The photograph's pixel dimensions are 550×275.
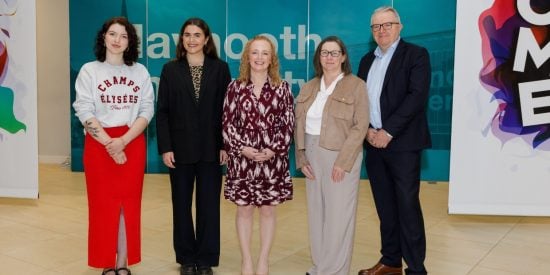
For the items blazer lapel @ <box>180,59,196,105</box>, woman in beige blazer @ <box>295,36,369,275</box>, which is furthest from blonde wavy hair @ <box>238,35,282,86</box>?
blazer lapel @ <box>180,59,196,105</box>

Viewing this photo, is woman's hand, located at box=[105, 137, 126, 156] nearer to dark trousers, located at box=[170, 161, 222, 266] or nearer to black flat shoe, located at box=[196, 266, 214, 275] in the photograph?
dark trousers, located at box=[170, 161, 222, 266]

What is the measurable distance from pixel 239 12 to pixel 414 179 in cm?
457

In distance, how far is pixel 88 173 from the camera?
3.10 meters

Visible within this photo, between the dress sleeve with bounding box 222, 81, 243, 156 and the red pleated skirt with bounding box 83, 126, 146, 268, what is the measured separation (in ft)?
1.70

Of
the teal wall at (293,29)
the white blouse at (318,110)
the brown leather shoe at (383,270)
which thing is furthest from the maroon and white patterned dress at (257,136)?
the teal wall at (293,29)

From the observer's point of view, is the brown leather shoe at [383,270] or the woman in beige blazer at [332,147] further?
the brown leather shoe at [383,270]

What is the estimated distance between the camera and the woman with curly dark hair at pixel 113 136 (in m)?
3.02

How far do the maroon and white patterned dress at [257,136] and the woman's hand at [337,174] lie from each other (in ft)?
0.95

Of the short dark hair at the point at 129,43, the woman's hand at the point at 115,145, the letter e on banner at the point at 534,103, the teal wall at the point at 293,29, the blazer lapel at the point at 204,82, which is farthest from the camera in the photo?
the teal wall at the point at 293,29

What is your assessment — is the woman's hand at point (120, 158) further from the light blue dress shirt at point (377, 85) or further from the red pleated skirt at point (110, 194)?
the light blue dress shirt at point (377, 85)

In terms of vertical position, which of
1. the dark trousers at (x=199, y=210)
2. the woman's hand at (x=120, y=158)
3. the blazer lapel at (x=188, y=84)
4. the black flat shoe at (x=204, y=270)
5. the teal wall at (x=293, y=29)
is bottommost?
the black flat shoe at (x=204, y=270)

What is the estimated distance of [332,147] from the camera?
9.98ft

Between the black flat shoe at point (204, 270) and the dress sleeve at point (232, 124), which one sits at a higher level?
the dress sleeve at point (232, 124)

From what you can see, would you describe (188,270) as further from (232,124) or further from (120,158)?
(232,124)
